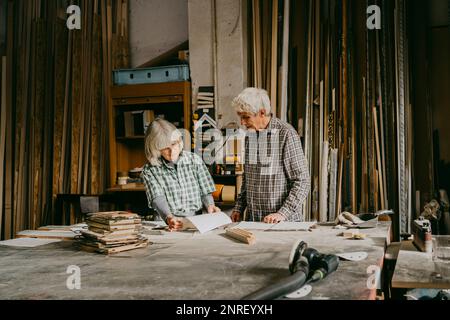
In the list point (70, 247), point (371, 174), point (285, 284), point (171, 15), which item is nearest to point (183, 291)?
point (285, 284)

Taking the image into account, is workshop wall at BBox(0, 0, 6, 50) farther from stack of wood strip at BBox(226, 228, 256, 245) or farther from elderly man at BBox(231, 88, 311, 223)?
stack of wood strip at BBox(226, 228, 256, 245)

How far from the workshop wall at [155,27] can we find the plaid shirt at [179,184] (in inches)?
97.7

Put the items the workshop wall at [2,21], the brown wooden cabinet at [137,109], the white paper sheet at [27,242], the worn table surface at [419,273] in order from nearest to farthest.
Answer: the worn table surface at [419,273] → the white paper sheet at [27,242] → the brown wooden cabinet at [137,109] → the workshop wall at [2,21]

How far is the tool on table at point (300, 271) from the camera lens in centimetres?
150

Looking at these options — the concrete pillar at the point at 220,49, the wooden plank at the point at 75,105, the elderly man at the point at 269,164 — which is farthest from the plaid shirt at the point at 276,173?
the wooden plank at the point at 75,105

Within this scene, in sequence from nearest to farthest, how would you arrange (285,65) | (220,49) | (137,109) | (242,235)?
1. (242,235)
2. (285,65)
3. (220,49)
4. (137,109)

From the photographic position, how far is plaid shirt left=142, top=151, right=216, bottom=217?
3342 mm

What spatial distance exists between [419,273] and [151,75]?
12.2 ft

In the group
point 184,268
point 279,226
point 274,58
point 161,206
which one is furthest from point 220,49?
point 184,268

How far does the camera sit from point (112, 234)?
95.0 inches

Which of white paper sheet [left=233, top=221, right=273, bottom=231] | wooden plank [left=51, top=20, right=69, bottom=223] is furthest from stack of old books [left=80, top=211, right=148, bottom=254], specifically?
wooden plank [left=51, top=20, right=69, bottom=223]

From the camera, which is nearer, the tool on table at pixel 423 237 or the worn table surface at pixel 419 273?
the worn table surface at pixel 419 273

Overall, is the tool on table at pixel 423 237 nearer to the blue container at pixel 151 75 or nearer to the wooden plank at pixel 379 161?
the wooden plank at pixel 379 161

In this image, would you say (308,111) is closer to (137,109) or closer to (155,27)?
(137,109)
